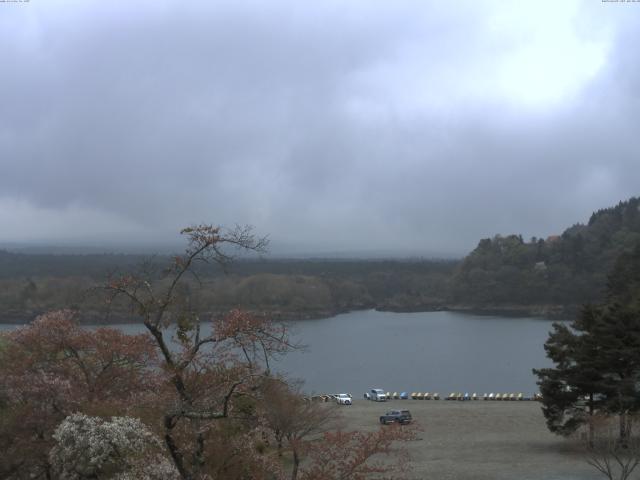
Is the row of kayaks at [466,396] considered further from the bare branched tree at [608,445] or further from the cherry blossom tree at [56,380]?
the cherry blossom tree at [56,380]

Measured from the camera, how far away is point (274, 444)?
36.3 ft

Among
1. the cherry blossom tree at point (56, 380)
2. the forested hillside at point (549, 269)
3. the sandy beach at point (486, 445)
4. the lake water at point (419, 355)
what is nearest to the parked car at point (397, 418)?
the sandy beach at point (486, 445)

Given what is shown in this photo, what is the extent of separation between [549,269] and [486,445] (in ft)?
236

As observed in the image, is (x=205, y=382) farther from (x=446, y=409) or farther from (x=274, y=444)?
(x=446, y=409)

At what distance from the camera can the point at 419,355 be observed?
2000 inches

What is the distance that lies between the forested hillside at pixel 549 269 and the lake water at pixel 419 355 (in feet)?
29.2

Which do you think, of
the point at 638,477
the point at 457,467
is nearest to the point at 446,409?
the point at 457,467

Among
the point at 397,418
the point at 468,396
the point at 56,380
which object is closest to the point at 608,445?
the point at 56,380

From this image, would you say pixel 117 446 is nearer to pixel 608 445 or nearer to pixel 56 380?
pixel 56 380

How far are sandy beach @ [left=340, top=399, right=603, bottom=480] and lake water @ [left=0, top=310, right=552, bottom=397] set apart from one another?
6.11m

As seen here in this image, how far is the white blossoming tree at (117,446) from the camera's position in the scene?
6.53 m

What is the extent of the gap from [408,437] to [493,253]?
90911 mm

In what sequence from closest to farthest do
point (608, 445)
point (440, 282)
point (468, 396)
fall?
1. point (608, 445)
2. point (468, 396)
3. point (440, 282)

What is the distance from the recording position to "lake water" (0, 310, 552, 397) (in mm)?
39062
